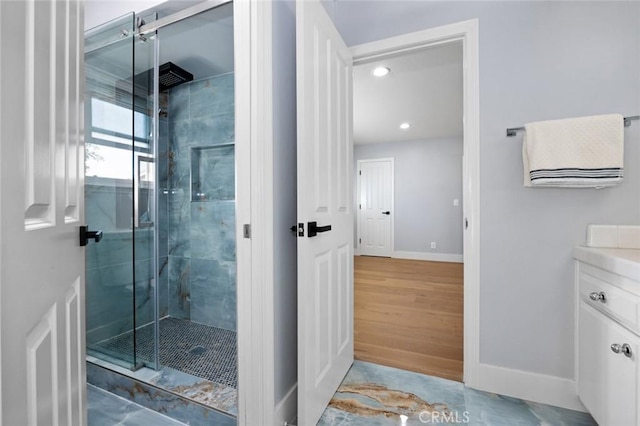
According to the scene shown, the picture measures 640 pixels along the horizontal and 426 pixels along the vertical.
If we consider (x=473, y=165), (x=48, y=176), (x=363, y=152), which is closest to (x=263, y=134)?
(x=48, y=176)

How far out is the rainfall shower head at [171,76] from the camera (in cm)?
240

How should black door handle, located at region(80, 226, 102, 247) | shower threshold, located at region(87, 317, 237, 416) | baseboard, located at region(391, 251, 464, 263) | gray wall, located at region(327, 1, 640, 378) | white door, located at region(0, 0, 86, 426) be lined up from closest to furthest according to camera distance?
white door, located at region(0, 0, 86, 426), black door handle, located at region(80, 226, 102, 247), gray wall, located at region(327, 1, 640, 378), shower threshold, located at region(87, 317, 237, 416), baseboard, located at region(391, 251, 464, 263)

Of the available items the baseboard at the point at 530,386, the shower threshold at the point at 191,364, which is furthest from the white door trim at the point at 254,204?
the baseboard at the point at 530,386

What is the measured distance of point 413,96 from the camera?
12.0ft

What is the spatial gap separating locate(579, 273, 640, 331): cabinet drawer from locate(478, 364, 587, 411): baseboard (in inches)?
19.8

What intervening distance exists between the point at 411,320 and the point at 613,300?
5.66 feet

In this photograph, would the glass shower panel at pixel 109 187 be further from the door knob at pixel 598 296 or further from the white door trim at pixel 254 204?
the door knob at pixel 598 296

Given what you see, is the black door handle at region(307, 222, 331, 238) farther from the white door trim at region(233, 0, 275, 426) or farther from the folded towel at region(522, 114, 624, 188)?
the folded towel at region(522, 114, 624, 188)

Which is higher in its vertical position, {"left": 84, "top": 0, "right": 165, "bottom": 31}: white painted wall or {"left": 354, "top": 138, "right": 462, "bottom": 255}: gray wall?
{"left": 84, "top": 0, "right": 165, "bottom": 31}: white painted wall

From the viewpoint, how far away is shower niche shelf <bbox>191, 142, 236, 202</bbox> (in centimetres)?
269

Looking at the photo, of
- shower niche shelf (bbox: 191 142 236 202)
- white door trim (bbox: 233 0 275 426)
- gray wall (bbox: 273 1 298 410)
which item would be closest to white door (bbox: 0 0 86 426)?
white door trim (bbox: 233 0 275 426)

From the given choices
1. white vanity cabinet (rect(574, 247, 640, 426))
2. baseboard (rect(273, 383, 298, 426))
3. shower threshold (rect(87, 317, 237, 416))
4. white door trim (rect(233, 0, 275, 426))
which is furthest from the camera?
shower threshold (rect(87, 317, 237, 416))

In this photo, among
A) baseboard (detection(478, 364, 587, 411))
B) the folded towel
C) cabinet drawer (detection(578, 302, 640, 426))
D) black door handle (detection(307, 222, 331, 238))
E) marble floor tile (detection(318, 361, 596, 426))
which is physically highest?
the folded towel

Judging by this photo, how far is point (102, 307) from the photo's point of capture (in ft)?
6.53
